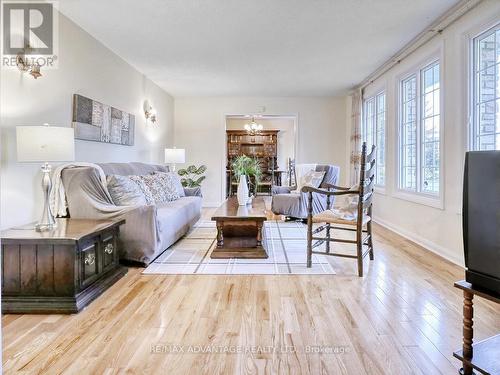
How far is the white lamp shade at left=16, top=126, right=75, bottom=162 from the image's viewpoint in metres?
2.47

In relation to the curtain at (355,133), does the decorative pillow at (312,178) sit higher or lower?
lower

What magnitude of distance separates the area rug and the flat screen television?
1.75 meters

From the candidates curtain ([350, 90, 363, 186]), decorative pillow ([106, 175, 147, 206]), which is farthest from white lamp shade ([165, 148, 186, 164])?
curtain ([350, 90, 363, 186])

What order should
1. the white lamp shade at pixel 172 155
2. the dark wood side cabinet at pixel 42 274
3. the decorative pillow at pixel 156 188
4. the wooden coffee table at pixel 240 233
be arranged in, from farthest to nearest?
the white lamp shade at pixel 172 155 → the decorative pillow at pixel 156 188 → the wooden coffee table at pixel 240 233 → the dark wood side cabinet at pixel 42 274

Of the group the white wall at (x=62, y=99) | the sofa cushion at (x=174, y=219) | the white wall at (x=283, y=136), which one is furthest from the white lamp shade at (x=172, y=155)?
the white wall at (x=283, y=136)

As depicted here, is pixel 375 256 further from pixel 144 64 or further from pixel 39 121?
pixel 144 64

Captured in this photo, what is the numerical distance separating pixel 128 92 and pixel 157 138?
58.6 inches

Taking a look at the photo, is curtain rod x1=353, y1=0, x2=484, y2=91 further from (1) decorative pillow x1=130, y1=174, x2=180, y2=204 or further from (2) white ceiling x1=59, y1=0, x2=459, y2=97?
(1) decorative pillow x1=130, y1=174, x2=180, y2=204

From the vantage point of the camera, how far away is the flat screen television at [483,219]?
1321 millimetres

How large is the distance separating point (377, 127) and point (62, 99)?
4.73 meters

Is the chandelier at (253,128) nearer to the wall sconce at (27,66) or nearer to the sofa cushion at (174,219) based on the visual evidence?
the sofa cushion at (174,219)

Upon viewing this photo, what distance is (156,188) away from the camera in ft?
14.5

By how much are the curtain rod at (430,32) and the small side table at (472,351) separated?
2.84 metres

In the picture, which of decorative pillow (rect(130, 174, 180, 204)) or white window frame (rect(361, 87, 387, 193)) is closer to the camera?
decorative pillow (rect(130, 174, 180, 204))
